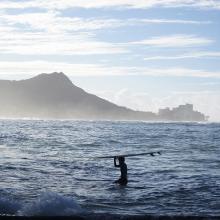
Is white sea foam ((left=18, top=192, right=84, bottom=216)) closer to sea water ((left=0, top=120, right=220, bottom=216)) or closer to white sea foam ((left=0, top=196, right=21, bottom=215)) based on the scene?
sea water ((left=0, top=120, right=220, bottom=216))

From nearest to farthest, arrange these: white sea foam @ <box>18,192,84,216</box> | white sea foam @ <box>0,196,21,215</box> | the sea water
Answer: white sea foam @ <box>18,192,84,216</box> < white sea foam @ <box>0,196,21,215</box> < the sea water

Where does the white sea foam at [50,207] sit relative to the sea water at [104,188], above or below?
above

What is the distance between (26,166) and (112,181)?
26.5 ft

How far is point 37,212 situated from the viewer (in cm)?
1270

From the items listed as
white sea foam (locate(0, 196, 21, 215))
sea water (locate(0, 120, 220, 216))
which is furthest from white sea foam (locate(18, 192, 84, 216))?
white sea foam (locate(0, 196, 21, 215))

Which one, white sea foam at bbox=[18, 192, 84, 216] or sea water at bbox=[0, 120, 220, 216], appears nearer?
white sea foam at bbox=[18, 192, 84, 216]

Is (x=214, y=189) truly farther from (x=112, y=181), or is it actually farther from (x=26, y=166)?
(x=26, y=166)

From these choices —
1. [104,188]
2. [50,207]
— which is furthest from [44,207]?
[104,188]

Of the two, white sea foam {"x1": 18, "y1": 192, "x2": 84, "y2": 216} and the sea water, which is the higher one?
white sea foam {"x1": 18, "y1": 192, "x2": 84, "y2": 216}

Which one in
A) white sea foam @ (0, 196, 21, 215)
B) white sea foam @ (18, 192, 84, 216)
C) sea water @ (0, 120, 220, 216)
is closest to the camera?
white sea foam @ (18, 192, 84, 216)

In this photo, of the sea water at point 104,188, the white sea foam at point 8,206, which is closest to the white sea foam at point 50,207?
the sea water at point 104,188

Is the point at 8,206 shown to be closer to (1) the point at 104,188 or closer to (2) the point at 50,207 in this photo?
(2) the point at 50,207

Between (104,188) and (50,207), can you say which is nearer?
(50,207)

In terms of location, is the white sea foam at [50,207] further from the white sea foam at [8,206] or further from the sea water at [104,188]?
the white sea foam at [8,206]
